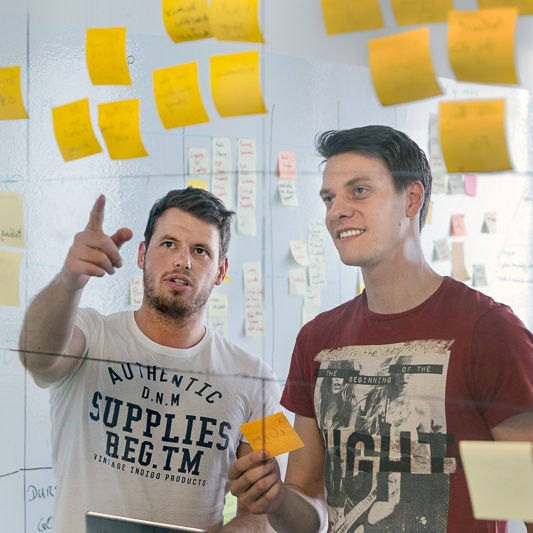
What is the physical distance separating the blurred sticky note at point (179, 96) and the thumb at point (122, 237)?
0.63ft

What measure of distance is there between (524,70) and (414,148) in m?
0.16

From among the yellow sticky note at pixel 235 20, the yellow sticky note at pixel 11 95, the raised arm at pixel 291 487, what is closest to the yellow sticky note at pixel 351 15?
the yellow sticky note at pixel 235 20

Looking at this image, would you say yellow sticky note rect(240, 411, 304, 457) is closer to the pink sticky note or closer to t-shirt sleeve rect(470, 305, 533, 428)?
t-shirt sleeve rect(470, 305, 533, 428)

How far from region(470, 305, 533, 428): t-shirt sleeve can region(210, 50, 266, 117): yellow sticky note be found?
1.56 feet

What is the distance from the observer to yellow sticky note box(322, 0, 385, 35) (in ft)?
3.55

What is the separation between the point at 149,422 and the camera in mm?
1376

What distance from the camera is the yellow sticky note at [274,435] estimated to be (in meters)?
1.19

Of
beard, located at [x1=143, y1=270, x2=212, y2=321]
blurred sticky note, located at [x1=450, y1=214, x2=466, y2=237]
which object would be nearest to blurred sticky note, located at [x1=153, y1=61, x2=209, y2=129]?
beard, located at [x1=143, y1=270, x2=212, y2=321]

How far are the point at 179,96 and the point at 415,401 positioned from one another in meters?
0.65

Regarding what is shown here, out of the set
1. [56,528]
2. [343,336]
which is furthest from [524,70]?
[56,528]

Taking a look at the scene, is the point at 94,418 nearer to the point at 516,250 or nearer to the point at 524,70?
the point at 516,250

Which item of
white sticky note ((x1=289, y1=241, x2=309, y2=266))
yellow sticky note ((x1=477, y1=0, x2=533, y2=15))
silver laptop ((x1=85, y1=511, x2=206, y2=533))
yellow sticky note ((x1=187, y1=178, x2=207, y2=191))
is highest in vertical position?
yellow sticky note ((x1=477, y1=0, x2=533, y2=15))

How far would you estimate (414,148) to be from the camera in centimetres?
105

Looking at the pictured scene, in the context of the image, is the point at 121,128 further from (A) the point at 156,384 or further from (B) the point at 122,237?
(A) the point at 156,384
